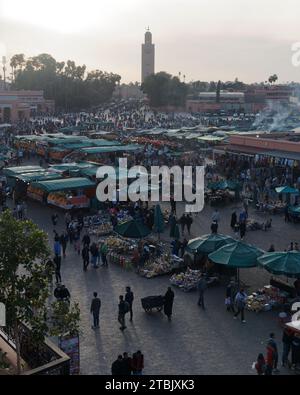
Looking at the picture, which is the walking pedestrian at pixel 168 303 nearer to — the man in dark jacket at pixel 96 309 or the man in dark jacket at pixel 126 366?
the man in dark jacket at pixel 96 309

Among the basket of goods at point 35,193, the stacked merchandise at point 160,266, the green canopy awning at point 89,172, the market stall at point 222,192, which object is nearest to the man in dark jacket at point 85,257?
the stacked merchandise at point 160,266

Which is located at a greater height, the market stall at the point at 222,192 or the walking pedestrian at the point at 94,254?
the market stall at the point at 222,192

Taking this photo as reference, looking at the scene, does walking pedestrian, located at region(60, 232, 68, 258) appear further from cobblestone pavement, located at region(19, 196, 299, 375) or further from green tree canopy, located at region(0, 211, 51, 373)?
green tree canopy, located at region(0, 211, 51, 373)

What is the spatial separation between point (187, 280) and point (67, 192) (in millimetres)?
9709

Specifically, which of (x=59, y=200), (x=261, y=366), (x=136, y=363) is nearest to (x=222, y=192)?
(x=59, y=200)

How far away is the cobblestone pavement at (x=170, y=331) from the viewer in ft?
32.5

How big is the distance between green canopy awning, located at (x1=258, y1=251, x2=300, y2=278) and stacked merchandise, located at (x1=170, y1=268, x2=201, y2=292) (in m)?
1.88

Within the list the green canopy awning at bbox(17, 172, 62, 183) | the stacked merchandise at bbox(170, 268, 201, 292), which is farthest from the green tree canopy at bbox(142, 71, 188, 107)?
the stacked merchandise at bbox(170, 268, 201, 292)

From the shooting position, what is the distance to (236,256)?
13008 mm

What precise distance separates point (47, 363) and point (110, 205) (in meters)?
13.3

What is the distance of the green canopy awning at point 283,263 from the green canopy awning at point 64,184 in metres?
10.8

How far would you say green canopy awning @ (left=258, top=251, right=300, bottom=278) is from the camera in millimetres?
12180

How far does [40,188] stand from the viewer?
73.5ft
